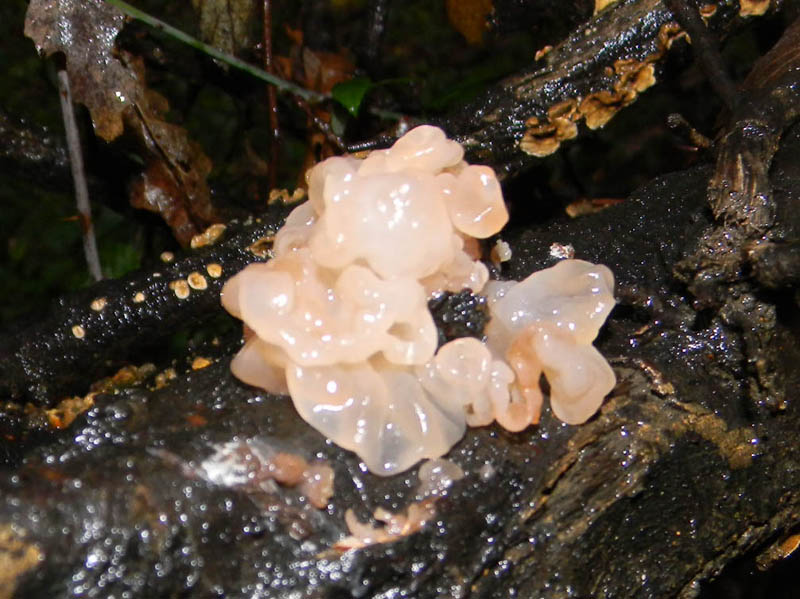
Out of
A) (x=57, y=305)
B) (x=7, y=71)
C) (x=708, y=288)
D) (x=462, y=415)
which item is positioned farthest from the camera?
(x=7, y=71)

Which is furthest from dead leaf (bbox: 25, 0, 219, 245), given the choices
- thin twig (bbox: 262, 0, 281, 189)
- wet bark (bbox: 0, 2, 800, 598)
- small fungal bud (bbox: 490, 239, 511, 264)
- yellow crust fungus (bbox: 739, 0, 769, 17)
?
yellow crust fungus (bbox: 739, 0, 769, 17)

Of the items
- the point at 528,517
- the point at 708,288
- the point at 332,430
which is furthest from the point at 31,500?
the point at 708,288

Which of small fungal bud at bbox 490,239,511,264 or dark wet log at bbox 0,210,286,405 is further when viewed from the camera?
dark wet log at bbox 0,210,286,405

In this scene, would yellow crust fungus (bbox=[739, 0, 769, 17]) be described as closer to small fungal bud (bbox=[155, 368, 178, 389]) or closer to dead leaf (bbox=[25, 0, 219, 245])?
dead leaf (bbox=[25, 0, 219, 245])

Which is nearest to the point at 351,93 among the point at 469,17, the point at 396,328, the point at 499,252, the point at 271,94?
the point at 271,94

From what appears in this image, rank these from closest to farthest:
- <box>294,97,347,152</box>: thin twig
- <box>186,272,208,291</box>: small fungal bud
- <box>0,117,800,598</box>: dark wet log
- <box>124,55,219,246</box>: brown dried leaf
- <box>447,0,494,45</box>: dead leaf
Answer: <box>0,117,800,598</box>: dark wet log → <box>186,272,208,291</box>: small fungal bud → <box>124,55,219,246</box>: brown dried leaf → <box>294,97,347,152</box>: thin twig → <box>447,0,494,45</box>: dead leaf

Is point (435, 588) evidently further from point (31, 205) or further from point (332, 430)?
point (31, 205)
